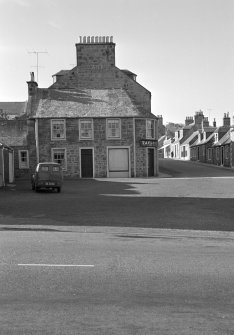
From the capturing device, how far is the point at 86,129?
44.1 metres

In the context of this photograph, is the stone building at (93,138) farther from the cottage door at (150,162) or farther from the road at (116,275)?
the road at (116,275)

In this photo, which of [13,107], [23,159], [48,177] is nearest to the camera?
[48,177]

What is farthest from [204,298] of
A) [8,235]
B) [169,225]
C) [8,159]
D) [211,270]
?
[8,159]

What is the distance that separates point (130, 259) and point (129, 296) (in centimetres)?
251

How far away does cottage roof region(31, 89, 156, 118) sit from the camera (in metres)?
44.1

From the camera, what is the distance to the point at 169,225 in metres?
14.1

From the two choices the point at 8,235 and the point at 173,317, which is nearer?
the point at 173,317

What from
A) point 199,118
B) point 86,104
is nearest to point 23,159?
point 86,104

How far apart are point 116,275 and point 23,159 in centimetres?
4094

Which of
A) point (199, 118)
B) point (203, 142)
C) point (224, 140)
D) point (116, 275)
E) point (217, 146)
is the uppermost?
point (199, 118)

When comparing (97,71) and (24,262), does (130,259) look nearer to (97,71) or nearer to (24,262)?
(24,262)

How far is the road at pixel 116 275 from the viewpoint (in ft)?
17.1

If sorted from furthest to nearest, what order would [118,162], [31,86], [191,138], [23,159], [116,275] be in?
[191,138], [31,86], [23,159], [118,162], [116,275]

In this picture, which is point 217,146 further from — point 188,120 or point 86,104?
point 86,104
